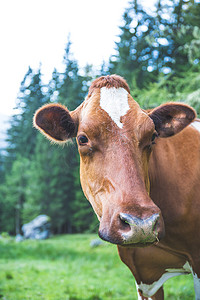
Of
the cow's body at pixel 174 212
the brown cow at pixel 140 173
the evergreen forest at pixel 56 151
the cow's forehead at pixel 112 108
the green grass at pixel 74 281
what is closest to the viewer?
the brown cow at pixel 140 173

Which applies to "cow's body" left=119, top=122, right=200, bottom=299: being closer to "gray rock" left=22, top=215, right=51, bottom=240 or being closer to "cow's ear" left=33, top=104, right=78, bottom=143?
"cow's ear" left=33, top=104, right=78, bottom=143

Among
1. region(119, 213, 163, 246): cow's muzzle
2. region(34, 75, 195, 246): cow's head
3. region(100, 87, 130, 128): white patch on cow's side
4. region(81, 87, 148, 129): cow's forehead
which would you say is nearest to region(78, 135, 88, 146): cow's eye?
region(34, 75, 195, 246): cow's head

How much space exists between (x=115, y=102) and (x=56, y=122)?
0.66m

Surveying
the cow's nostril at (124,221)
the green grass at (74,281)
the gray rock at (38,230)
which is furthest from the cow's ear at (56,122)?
the gray rock at (38,230)

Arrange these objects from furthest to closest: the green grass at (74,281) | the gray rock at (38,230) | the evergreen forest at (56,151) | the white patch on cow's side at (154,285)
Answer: the gray rock at (38,230) < the evergreen forest at (56,151) < the green grass at (74,281) < the white patch on cow's side at (154,285)

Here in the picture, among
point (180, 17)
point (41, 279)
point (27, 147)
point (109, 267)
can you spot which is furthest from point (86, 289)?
point (27, 147)

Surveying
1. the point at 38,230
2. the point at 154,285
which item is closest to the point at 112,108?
the point at 154,285

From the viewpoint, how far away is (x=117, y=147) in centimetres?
210

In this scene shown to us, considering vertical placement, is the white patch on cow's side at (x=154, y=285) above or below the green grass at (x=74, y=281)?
above

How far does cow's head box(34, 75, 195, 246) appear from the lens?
1784 mm

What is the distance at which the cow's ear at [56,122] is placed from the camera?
8.89 feet

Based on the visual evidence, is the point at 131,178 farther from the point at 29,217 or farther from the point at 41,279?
the point at 29,217

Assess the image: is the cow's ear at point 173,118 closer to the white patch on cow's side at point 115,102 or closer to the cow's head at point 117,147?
the cow's head at point 117,147

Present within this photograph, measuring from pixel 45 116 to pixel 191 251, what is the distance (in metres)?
1.78
